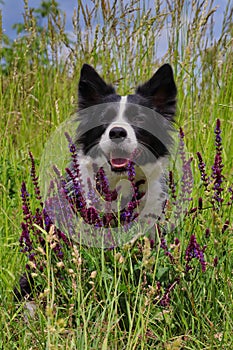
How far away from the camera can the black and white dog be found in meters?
2.82

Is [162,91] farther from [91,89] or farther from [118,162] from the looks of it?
[118,162]

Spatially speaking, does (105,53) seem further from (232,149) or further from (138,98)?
(232,149)

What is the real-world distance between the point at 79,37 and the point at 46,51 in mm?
683

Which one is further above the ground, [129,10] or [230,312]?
[129,10]

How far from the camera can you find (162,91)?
10.3ft

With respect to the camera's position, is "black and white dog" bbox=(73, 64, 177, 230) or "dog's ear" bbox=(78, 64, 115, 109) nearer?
"black and white dog" bbox=(73, 64, 177, 230)

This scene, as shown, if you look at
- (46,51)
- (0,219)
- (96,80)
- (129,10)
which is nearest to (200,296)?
(0,219)

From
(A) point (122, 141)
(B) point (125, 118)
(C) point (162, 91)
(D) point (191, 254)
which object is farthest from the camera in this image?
(C) point (162, 91)

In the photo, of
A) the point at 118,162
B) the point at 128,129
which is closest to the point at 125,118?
the point at 128,129

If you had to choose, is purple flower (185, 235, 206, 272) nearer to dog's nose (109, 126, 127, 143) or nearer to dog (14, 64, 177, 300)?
dog (14, 64, 177, 300)

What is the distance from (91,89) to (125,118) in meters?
0.39

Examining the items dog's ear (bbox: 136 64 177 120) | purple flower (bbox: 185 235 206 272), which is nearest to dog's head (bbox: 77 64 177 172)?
dog's ear (bbox: 136 64 177 120)

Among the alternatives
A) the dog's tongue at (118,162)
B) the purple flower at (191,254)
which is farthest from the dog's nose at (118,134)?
the purple flower at (191,254)

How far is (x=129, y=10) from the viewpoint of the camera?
337cm
